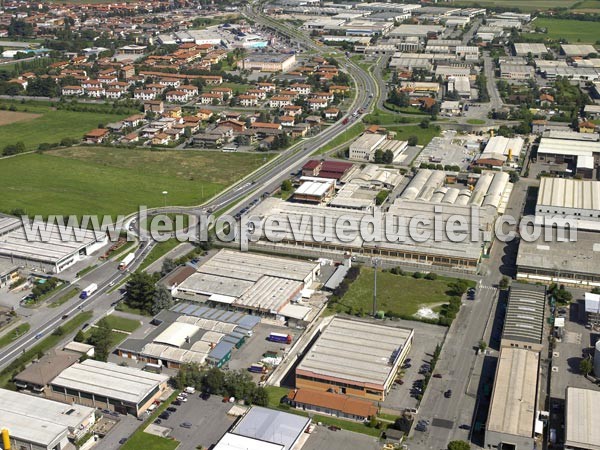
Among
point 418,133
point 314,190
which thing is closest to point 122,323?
point 314,190

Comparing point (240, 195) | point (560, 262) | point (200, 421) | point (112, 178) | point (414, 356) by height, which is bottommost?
point (200, 421)

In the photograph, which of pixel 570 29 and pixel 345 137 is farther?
pixel 570 29

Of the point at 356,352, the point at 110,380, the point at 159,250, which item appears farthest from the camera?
the point at 159,250

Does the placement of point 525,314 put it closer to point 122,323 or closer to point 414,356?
point 414,356

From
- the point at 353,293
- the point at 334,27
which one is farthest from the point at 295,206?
the point at 334,27

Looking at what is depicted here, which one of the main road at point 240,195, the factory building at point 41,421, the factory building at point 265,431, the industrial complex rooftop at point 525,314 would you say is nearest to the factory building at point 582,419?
the industrial complex rooftop at point 525,314

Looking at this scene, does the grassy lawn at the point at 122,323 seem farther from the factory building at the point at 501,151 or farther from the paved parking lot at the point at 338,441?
the factory building at the point at 501,151
